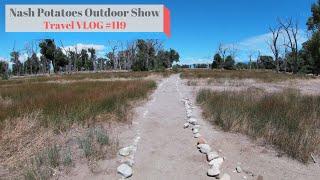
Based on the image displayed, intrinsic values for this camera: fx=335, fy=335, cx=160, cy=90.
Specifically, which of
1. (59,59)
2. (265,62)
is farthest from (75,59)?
(265,62)

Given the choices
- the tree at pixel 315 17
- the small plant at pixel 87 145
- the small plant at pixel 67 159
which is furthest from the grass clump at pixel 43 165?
the tree at pixel 315 17

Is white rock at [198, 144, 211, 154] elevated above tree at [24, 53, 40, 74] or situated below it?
below

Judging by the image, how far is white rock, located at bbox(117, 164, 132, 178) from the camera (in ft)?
16.2

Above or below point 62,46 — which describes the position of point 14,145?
below

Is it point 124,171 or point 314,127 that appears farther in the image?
point 314,127

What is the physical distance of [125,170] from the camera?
503cm

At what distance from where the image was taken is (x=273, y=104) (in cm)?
1040

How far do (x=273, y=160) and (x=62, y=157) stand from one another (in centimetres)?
357

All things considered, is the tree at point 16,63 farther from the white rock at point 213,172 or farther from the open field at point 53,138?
the white rock at point 213,172

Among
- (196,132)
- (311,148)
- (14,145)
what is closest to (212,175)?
(311,148)

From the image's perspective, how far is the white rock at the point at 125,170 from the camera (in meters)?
4.93

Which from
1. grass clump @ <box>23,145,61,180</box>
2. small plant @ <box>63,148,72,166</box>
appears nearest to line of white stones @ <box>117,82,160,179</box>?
small plant @ <box>63,148,72,166</box>

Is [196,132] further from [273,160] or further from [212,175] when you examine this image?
[212,175]

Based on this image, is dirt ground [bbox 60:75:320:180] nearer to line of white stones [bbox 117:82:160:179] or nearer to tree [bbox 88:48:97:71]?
line of white stones [bbox 117:82:160:179]
